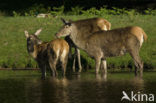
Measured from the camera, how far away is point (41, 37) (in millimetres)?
27922

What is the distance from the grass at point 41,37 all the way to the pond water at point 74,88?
339cm

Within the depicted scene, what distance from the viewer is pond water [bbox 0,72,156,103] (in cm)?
1396

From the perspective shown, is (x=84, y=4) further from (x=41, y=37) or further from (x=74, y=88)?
(x=74, y=88)

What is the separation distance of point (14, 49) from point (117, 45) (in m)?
7.18

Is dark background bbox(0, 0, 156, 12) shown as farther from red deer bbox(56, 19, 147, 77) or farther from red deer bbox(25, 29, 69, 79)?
red deer bbox(25, 29, 69, 79)

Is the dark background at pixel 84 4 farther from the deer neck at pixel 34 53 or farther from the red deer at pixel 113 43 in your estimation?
the deer neck at pixel 34 53

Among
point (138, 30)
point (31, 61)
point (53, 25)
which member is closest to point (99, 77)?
point (138, 30)

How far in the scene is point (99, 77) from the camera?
19453mm

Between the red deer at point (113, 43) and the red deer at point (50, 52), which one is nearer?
the red deer at point (50, 52)

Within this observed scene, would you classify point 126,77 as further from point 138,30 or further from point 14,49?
point 14,49

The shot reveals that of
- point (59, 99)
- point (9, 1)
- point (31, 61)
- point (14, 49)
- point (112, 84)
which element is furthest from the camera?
point (9, 1)

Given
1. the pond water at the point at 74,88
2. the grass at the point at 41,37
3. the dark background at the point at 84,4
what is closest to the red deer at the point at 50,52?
the pond water at the point at 74,88

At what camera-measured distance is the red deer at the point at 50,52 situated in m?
19.9

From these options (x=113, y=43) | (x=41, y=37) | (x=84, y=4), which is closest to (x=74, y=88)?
(x=113, y=43)
